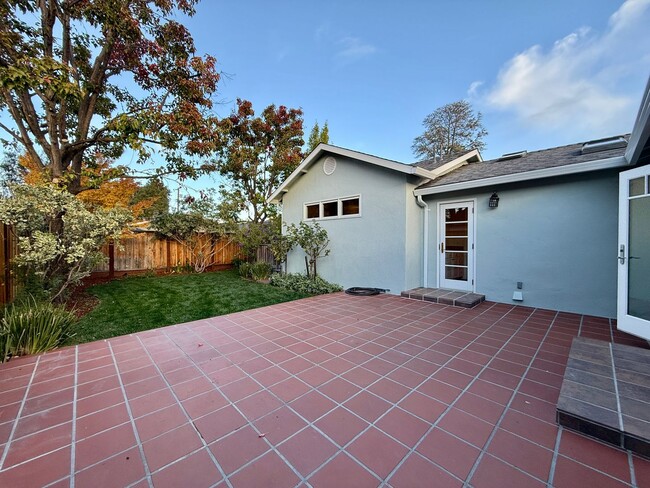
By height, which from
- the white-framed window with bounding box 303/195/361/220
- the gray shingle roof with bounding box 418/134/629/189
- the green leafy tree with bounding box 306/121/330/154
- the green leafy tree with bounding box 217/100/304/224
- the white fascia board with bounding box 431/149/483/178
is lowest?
the white-framed window with bounding box 303/195/361/220

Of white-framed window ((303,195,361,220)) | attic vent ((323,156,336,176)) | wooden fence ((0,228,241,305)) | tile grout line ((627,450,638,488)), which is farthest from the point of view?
wooden fence ((0,228,241,305))

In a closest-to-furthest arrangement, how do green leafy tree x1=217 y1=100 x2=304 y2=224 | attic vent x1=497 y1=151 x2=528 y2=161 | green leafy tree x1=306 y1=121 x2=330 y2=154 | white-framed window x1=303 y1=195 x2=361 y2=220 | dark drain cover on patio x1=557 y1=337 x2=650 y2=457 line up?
dark drain cover on patio x1=557 y1=337 x2=650 y2=457
attic vent x1=497 y1=151 x2=528 y2=161
white-framed window x1=303 y1=195 x2=361 y2=220
green leafy tree x1=217 y1=100 x2=304 y2=224
green leafy tree x1=306 y1=121 x2=330 y2=154

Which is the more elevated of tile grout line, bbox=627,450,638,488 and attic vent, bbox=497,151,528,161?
attic vent, bbox=497,151,528,161

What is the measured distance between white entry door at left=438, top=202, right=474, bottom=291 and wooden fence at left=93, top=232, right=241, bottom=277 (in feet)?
29.1

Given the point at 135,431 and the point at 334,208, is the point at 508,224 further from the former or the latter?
the point at 135,431

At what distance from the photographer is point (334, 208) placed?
8.25 meters

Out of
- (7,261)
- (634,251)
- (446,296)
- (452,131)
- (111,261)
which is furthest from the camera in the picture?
(452,131)

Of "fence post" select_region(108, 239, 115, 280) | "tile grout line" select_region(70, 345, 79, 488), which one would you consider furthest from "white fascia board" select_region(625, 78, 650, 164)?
"fence post" select_region(108, 239, 115, 280)

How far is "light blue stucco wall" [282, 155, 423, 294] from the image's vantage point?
6.55m

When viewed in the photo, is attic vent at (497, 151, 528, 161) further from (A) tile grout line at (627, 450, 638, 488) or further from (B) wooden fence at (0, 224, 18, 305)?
(B) wooden fence at (0, 224, 18, 305)

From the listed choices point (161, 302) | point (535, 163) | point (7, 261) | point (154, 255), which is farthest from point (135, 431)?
point (154, 255)

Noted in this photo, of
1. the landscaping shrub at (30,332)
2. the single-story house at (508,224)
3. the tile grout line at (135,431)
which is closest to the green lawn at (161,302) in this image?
the landscaping shrub at (30,332)

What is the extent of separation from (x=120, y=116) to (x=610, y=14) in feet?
35.1

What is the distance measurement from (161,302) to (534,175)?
26.8ft
